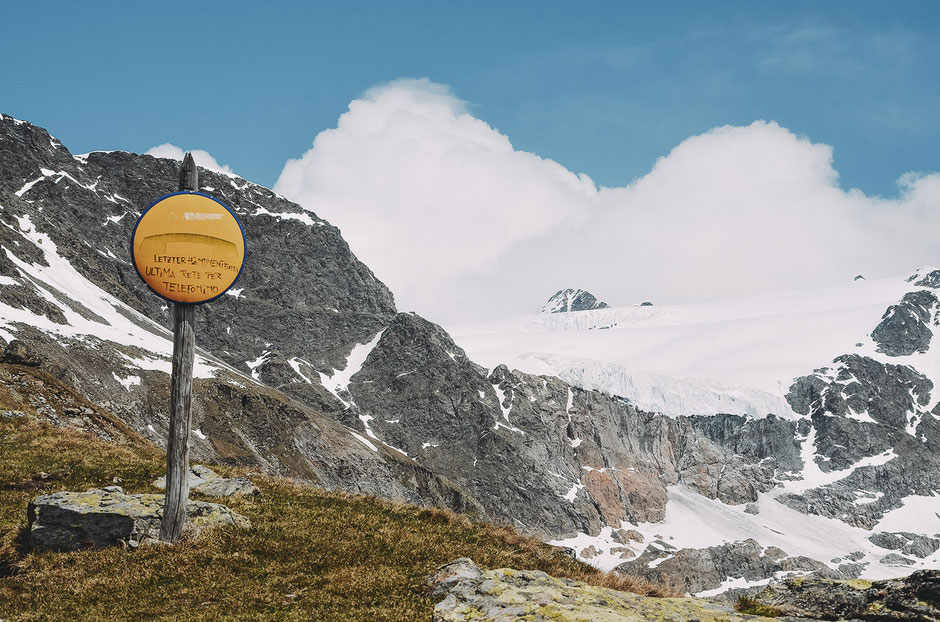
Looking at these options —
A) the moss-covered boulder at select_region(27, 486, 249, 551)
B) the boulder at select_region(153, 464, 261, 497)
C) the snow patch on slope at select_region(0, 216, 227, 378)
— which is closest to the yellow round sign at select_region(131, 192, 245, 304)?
the moss-covered boulder at select_region(27, 486, 249, 551)

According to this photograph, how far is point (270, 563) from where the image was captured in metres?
14.2

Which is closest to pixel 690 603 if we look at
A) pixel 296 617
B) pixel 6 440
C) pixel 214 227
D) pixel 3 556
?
pixel 296 617

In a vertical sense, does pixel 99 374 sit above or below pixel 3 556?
above

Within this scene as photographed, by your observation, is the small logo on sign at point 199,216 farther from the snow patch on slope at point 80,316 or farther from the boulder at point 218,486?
the snow patch on slope at point 80,316

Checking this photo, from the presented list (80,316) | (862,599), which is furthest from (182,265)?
(80,316)

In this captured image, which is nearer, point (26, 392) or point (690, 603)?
point (690, 603)

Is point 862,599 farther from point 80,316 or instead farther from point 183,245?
point 80,316

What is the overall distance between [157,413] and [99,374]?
10.9 metres

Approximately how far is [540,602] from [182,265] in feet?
37.3

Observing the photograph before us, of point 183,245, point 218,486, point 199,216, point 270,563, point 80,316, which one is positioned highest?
point 80,316

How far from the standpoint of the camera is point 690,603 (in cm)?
1204

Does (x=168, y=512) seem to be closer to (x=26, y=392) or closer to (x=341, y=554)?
(x=341, y=554)

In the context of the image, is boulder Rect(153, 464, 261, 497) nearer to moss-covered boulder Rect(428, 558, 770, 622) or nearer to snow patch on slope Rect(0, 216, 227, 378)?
moss-covered boulder Rect(428, 558, 770, 622)

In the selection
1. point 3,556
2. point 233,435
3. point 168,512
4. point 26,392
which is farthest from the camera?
point 233,435
